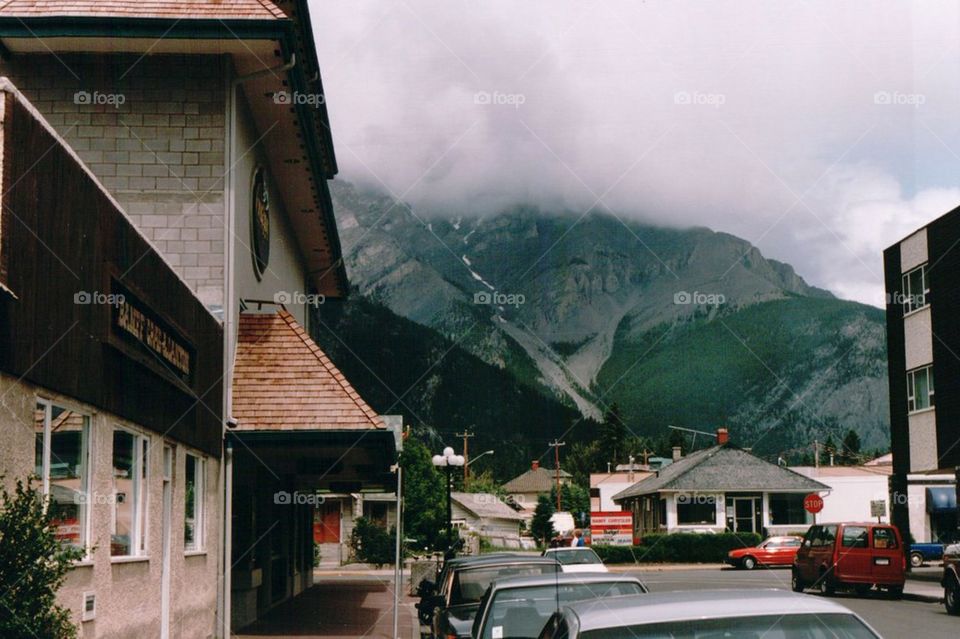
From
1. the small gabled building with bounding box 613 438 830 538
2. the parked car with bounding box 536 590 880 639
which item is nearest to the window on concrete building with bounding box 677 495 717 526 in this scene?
the small gabled building with bounding box 613 438 830 538

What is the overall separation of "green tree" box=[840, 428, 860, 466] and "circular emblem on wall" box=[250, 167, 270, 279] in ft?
456

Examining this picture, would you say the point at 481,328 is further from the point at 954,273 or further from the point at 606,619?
the point at 606,619

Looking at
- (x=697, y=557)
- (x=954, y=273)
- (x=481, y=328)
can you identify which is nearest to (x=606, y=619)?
(x=954, y=273)

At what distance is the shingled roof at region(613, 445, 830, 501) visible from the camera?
63625 mm

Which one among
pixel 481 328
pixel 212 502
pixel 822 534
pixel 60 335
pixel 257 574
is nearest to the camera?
pixel 60 335

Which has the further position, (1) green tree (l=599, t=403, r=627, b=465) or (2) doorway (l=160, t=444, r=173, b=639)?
(1) green tree (l=599, t=403, r=627, b=465)

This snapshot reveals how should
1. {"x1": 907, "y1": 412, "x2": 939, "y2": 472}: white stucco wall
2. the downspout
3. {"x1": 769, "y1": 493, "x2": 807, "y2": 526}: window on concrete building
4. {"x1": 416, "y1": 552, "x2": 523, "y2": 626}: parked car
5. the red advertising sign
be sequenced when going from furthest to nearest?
{"x1": 769, "y1": 493, "x2": 807, "y2": 526}: window on concrete building < the red advertising sign < {"x1": 907, "y1": 412, "x2": 939, "y2": 472}: white stucco wall < the downspout < {"x1": 416, "y1": 552, "x2": 523, "y2": 626}: parked car

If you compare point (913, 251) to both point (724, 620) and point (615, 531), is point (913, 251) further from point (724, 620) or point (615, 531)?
point (724, 620)

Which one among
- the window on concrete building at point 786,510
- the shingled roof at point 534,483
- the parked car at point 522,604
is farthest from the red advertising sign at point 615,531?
the shingled roof at point 534,483

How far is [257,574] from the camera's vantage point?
80.5 feet

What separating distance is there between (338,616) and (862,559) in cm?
1248

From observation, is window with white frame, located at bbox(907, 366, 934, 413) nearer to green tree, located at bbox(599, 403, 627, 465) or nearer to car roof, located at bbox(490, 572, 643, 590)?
car roof, located at bbox(490, 572, 643, 590)

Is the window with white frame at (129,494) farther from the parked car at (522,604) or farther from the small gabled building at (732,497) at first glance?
the small gabled building at (732,497)

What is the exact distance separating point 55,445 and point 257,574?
47.6 ft
